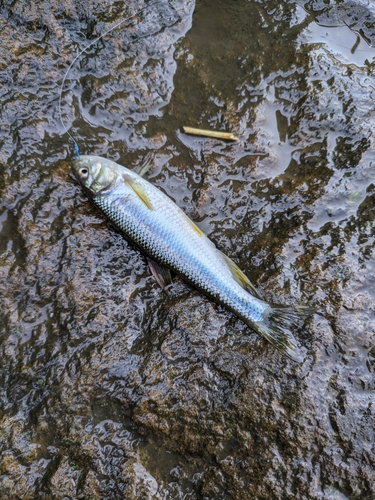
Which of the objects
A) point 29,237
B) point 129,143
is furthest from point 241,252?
point 29,237

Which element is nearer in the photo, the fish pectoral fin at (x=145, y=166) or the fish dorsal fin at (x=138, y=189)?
the fish dorsal fin at (x=138, y=189)

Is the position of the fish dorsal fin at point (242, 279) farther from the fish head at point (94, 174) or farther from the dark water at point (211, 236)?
the fish head at point (94, 174)

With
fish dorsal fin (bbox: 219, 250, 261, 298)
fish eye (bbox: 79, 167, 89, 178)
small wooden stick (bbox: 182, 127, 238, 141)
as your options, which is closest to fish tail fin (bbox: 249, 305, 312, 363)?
fish dorsal fin (bbox: 219, 250, 261, 298)

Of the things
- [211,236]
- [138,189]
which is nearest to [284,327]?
[211,236]

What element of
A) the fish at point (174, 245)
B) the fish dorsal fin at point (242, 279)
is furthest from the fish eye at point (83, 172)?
the fish dorsal fin at point (242, 279)

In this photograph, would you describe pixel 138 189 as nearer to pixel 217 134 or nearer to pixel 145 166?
pixel 145 166
